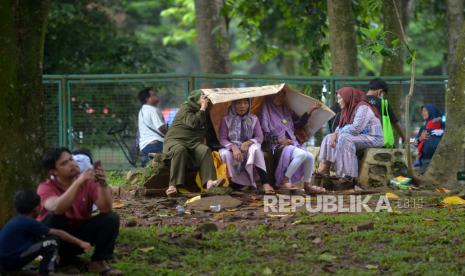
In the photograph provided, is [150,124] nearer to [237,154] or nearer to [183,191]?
[183,191]

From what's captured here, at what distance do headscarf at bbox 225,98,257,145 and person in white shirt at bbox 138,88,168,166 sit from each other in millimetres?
2581

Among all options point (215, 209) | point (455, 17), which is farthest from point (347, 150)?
point (455, 17)

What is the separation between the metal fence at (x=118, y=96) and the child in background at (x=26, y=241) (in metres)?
8.60

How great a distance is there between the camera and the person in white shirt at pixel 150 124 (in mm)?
14617

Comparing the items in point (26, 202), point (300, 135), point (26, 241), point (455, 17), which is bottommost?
point (26, 241)

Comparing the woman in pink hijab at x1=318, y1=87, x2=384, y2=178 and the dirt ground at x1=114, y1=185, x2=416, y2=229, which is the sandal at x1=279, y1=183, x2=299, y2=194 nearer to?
the dirt ground at x1=114, y1=185, x2=416, y2=229

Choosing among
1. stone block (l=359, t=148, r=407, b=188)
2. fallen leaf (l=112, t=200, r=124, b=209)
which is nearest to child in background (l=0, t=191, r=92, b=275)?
fallen leaf (l=112, t=200, r=124, b=209)

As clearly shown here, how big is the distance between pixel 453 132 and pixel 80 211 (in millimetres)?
6042

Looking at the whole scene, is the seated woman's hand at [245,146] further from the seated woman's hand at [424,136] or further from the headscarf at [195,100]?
the seated woman's hand at [424,136]

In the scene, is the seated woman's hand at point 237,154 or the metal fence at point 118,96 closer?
the seated woman's hand at point 237,154

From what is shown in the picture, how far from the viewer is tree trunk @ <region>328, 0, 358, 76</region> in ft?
52.5

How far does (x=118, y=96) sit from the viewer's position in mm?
16062

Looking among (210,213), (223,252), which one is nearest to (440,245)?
(223,252)

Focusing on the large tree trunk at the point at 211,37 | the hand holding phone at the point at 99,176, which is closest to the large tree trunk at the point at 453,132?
the hand holding phone at the point at 99,176
